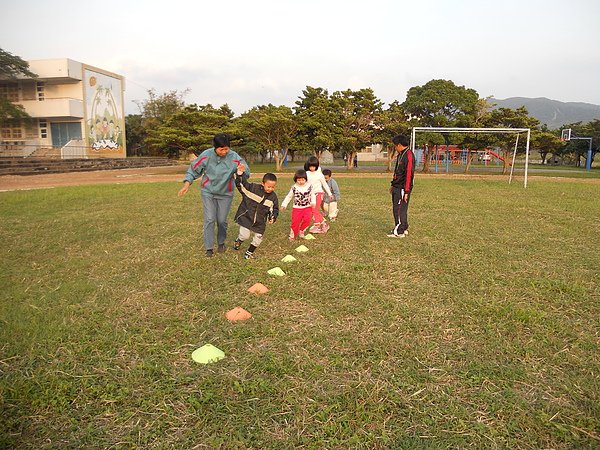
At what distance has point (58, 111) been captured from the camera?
3178 centimetres

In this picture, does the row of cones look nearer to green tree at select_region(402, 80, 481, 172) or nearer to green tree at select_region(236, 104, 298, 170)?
green tree at select_region(236, 104, 298, 170)

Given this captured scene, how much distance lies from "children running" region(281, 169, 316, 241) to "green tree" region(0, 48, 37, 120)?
32411 mm

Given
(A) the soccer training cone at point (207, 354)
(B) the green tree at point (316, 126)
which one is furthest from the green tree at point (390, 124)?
(A) the soccer training cone at point (207, 354)

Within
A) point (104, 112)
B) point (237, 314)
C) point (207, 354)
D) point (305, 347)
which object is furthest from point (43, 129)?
Answer: point (305, 347)

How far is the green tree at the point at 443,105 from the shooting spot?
26.5m

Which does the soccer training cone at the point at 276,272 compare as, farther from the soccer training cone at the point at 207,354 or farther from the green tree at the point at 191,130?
the green tree at the point at 191,130

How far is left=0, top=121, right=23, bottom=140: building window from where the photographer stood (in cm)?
3272

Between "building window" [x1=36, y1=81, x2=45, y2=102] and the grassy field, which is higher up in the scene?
"building window" [x1=36, y1=81, x2=45, y2=102]

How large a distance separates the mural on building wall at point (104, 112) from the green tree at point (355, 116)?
20482mm

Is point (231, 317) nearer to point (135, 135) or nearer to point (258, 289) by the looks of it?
point (258, 289)

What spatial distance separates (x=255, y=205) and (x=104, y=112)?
35729 mm

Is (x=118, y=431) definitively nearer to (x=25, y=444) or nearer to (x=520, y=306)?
(x=25, y=444)

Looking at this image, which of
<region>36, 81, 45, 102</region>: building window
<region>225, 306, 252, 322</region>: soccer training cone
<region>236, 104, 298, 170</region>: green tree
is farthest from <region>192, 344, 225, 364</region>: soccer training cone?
<region>36, 81, 45, 102</region>: building window

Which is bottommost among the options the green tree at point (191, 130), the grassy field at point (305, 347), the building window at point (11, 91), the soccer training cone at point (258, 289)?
the grassy field at point (305, 347)
